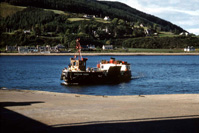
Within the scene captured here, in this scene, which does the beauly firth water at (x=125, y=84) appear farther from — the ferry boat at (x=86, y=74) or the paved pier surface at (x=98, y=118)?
the paved pier surface at (x=98, y=118)

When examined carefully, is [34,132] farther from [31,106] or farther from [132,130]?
[31,106]

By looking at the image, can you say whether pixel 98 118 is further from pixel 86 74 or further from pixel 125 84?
pixel 125 84

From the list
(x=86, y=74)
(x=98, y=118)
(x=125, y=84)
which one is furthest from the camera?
(x=125, y=84)

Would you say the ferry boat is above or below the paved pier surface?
below

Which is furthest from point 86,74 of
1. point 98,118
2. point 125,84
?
point 98,118

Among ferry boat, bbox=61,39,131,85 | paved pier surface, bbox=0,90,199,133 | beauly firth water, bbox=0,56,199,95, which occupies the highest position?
paved pier surface, bbox=0,90,199,133

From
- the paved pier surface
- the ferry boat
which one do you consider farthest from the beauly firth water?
the paved pier surface

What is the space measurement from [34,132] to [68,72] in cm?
3635

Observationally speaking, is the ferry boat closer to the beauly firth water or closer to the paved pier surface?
the beauly firth water

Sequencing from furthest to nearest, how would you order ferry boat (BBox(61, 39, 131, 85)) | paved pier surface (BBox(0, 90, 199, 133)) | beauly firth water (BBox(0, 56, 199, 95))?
ferry boat (BBox(61, 39, 131, 85))
beauly firth water (BBox(0, 56, 199, 95))
paved pier surface (BBox(0, 90, 199, 133))

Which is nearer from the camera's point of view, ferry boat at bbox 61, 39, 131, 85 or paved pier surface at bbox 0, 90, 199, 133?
paved pier surface at bbox 0, 90, 199, 133

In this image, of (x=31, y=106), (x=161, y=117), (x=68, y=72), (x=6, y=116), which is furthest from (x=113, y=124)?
(x=68, y=72)

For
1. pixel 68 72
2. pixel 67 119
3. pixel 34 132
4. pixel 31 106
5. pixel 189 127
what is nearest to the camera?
pixel 34 132

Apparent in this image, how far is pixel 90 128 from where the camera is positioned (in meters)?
11.3
